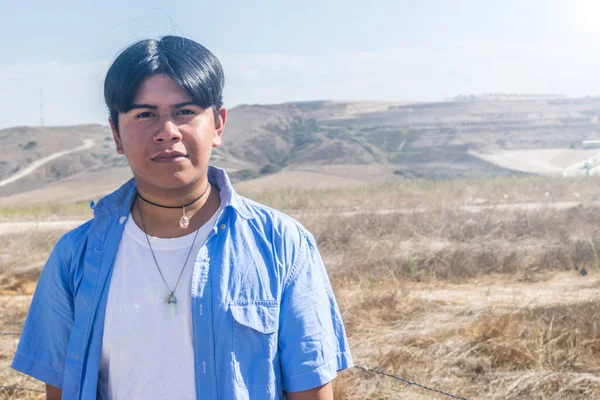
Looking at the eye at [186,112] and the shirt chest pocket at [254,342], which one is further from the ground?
the eye at [186,112]

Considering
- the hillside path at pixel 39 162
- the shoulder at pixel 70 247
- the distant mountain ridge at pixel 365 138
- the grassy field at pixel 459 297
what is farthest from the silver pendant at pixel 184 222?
the hillside path at pixel 39 162

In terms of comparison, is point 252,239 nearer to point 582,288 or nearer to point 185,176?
point 185,176

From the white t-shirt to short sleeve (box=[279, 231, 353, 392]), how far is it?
25cm

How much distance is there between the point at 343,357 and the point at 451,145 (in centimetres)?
4830

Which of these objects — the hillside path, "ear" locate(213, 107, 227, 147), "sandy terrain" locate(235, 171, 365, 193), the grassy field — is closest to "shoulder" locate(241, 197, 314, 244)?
"ear" locate(213, 107, 227, 147)

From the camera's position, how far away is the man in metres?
1.72

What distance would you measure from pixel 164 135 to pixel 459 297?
6.77 m

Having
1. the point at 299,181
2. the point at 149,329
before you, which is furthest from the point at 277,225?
the point at 299,181

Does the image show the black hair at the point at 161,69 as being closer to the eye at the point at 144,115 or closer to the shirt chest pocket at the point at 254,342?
the eye at the point at 144,115

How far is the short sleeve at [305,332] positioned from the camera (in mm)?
1732

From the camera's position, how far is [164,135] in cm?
178

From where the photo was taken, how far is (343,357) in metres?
1.85

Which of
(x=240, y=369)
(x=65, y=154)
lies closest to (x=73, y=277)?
(x=240, y=369)

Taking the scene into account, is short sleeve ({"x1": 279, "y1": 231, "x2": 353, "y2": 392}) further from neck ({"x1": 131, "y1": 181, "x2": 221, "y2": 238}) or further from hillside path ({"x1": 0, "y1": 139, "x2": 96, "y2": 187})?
hillside path ({"x1": 0, "y1": 139, "x2": 96, "y2": 187})
